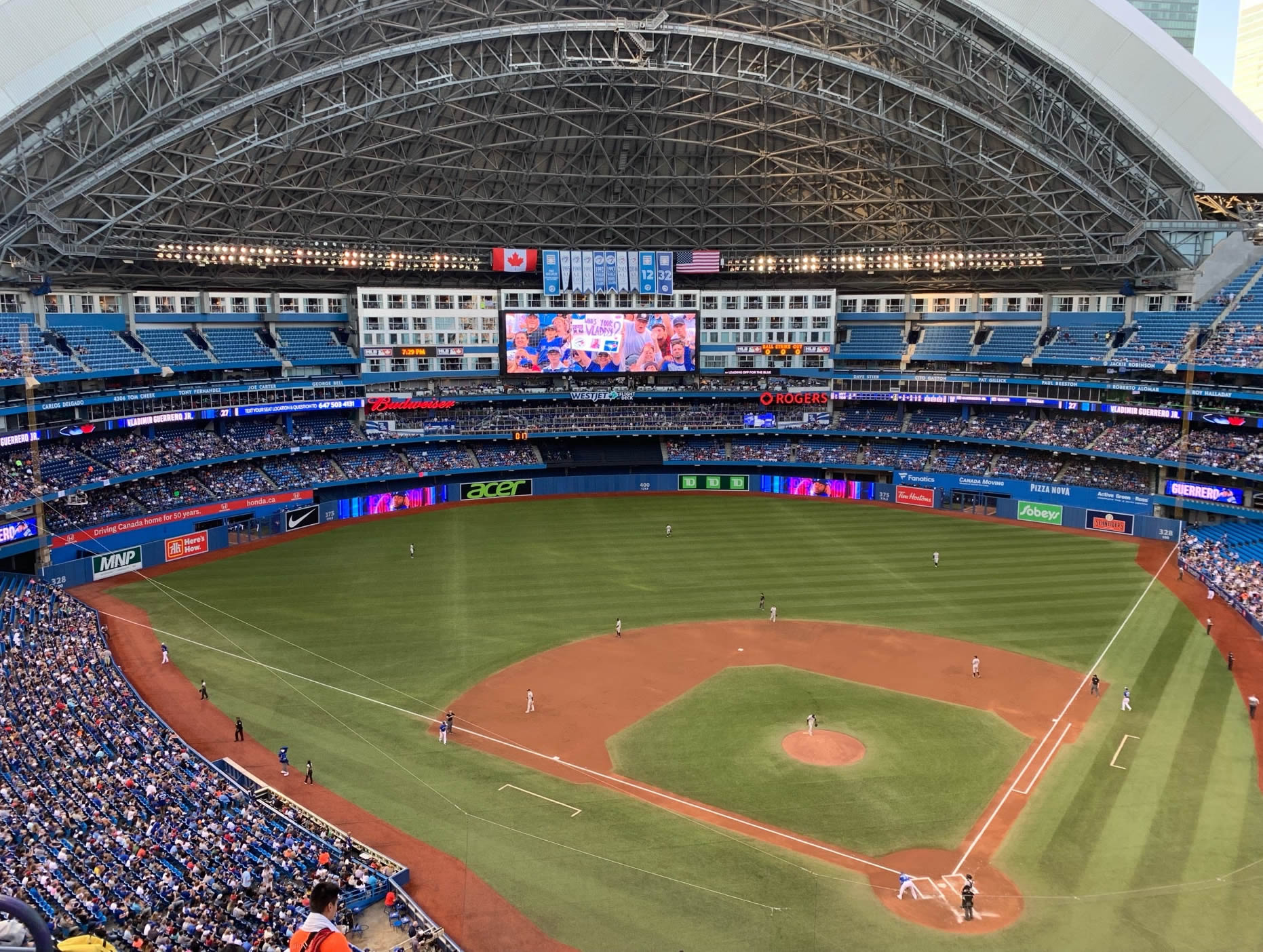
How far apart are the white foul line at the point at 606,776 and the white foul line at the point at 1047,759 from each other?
6678mm

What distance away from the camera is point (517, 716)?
35219mm

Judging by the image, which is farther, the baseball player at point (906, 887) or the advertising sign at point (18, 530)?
the advertising sign at point (18, 530)

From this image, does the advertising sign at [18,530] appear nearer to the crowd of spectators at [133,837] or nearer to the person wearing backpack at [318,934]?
the crowd of spectators at [133,837]

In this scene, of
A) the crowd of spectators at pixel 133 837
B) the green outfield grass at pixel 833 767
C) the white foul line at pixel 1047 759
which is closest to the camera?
the crowd of spectators at pixel 133 837

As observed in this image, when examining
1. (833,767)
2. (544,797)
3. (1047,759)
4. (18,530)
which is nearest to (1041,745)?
(1047,759)

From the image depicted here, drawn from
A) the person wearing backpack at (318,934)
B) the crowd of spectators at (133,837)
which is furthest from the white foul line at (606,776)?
the person wearing backpack at (318,934)

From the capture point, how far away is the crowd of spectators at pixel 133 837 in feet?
69.8

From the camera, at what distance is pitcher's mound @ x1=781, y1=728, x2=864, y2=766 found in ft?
103

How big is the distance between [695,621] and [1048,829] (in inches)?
822

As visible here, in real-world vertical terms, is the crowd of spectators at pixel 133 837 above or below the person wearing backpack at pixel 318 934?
below

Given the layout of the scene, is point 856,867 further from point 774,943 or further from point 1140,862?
point 1140,862

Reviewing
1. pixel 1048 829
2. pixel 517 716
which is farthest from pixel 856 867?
pixel 517 716

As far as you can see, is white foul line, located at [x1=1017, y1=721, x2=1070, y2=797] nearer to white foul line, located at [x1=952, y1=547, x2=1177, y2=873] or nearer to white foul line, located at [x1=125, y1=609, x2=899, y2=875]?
white foul line, located at [x1=952, y1=547, x2=1177, y2=873]

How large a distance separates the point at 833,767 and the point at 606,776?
755 cm
